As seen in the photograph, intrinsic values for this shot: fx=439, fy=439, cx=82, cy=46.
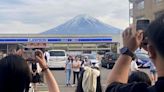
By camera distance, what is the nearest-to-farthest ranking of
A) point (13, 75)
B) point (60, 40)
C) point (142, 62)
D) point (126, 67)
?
1. point (126, 67)
2. point (13, 75)
3. point (142, 62)
4. point (60, 40)

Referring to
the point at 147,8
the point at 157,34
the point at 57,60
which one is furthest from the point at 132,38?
the point at 147,8

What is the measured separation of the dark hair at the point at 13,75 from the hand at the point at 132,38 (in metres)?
0.70

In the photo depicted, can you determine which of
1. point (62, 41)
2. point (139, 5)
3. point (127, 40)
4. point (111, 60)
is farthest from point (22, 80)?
point (139, 5)

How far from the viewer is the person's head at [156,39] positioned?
94.7 inches

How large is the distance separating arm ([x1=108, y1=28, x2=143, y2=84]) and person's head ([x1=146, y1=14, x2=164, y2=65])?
112 mm

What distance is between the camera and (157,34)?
2.41 meters

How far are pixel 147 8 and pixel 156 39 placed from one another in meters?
78.9

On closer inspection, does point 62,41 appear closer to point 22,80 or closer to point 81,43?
point 81,43

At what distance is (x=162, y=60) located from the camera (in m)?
2.43

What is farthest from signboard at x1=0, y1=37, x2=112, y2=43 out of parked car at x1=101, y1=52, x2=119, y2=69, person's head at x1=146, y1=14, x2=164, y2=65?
person's head at x1=146, y1=14, x2=164, y2=65

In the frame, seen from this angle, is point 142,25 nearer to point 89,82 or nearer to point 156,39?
point 156,39

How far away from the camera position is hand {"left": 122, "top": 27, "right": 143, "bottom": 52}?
101 inches

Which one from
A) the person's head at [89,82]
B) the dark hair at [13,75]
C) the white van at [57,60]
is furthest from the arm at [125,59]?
the white van at [57,60]

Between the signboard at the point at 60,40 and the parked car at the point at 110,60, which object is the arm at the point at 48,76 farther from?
the signboard at the point at 60,40
